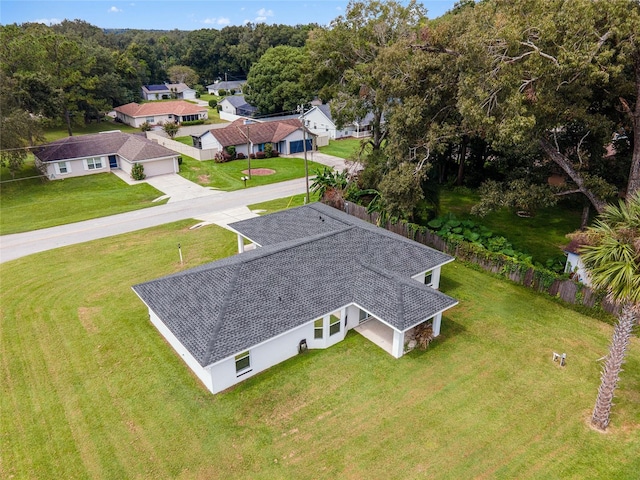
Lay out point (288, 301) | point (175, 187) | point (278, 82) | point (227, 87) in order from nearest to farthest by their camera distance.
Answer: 1. point (288, 301)
2. point (175, 187)
3. point (278, 82)
4. point (227, 87)

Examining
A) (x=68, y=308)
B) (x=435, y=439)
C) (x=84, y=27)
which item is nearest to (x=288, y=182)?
(x=68, y=308)

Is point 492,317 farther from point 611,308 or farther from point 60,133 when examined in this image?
point 60,133

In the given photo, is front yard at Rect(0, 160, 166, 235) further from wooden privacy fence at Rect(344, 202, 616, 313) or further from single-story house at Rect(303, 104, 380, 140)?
single-story house at Rect(303, 104, 380, 140)

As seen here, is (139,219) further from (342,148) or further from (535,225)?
(342,148)

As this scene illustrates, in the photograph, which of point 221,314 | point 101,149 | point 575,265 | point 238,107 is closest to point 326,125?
point 238,107

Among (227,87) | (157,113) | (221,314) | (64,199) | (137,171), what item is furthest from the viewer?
(227,87)
